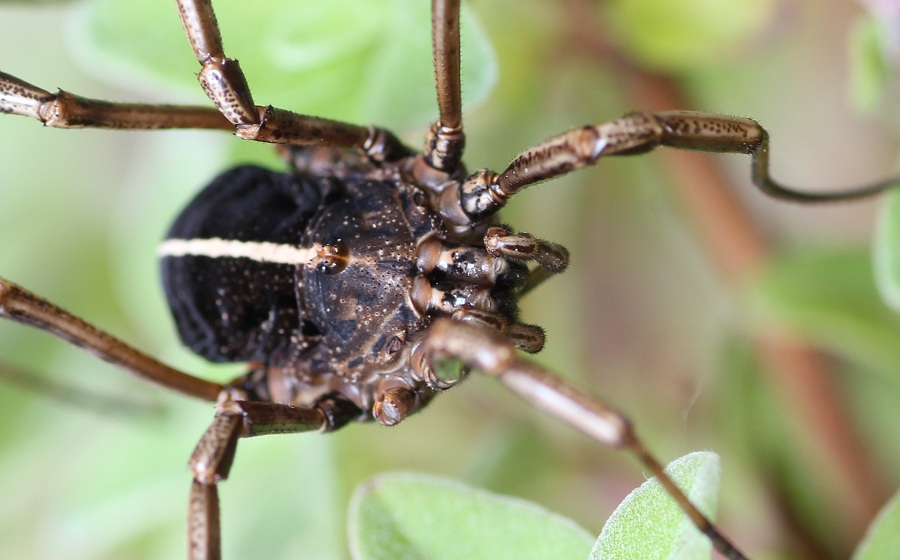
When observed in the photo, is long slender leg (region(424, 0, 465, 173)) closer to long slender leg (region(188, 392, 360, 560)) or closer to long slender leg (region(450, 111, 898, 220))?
long slender leg (region(450, 111, 898, 220))

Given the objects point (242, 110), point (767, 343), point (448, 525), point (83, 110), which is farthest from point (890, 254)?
point (83, 110)

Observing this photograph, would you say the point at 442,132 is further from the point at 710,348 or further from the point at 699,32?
the point at 710,348

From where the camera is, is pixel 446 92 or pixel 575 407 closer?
pixel 575 407

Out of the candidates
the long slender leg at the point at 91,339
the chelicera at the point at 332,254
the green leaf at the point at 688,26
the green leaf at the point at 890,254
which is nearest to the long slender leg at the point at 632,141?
the chelicera at the point at 332,254

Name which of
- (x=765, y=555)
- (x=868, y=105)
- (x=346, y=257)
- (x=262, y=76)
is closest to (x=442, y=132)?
(x=346, y=257)

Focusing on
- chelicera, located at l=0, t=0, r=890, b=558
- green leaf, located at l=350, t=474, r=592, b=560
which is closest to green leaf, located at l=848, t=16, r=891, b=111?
chelicera, located at l=0, t=0, r=890, b=558

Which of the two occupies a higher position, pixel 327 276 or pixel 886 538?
pixel 327 276

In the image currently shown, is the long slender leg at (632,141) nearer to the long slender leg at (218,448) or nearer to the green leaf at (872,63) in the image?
the green leaf at (872,63)

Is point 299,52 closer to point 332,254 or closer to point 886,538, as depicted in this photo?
point 332,254
